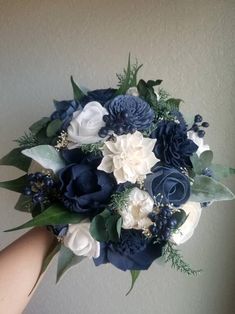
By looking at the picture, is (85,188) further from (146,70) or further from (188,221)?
(146,70)

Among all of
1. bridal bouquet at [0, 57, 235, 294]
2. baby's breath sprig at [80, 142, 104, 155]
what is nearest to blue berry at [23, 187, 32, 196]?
bridal bouquet at [0, 57, 235, 294]

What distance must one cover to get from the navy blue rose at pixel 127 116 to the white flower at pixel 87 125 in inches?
0.4

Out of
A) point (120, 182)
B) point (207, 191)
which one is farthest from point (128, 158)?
point (207, 191)

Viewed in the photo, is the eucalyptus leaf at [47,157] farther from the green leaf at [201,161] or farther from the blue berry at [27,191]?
the green leaf at [201,161]

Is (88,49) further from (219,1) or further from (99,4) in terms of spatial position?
(219,1)

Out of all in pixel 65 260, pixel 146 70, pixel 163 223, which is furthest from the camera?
pixel 146 70

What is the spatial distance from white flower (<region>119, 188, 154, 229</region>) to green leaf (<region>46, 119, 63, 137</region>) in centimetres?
16

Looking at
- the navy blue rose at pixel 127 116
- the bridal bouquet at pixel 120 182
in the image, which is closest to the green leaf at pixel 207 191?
the bridal bouquet at pixel 120 182

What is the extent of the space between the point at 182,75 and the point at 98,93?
248 mm

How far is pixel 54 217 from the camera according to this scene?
567 mm

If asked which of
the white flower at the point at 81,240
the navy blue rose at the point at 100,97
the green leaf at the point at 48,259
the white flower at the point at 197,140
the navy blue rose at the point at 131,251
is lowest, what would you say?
the green leaf at the point at 48,259

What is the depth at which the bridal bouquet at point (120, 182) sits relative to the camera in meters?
0.56

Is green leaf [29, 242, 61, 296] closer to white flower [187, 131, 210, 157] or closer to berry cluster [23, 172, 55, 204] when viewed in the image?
berry cluster [23, 172, 55, 204]

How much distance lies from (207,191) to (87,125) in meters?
0.21
